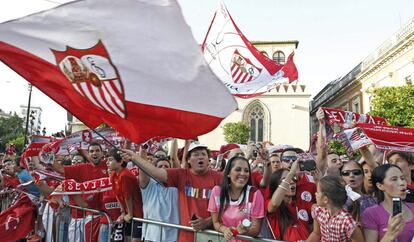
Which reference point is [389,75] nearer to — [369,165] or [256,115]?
[256,115]

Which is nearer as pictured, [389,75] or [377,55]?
[389,75]

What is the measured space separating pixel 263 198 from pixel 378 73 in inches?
1294

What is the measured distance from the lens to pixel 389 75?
1208 inches

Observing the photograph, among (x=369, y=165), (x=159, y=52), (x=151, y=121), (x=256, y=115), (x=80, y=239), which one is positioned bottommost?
(x=80, y=239)

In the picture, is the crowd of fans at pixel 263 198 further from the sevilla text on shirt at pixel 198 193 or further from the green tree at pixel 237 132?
the green tree at pixel 237 132

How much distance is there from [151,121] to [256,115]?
133ft

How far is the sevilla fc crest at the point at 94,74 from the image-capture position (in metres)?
3.60

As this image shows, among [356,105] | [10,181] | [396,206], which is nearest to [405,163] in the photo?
[396,206]

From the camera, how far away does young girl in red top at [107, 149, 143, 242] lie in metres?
4.85

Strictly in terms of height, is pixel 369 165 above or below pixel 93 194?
above

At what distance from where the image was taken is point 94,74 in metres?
3.61

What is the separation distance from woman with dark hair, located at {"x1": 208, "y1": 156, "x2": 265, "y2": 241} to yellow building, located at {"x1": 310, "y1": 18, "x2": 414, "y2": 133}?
2333 cm

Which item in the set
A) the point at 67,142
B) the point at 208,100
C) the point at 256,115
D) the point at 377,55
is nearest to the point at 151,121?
the point at 208,100

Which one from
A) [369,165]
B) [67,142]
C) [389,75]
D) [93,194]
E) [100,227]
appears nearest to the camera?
[369,165]
